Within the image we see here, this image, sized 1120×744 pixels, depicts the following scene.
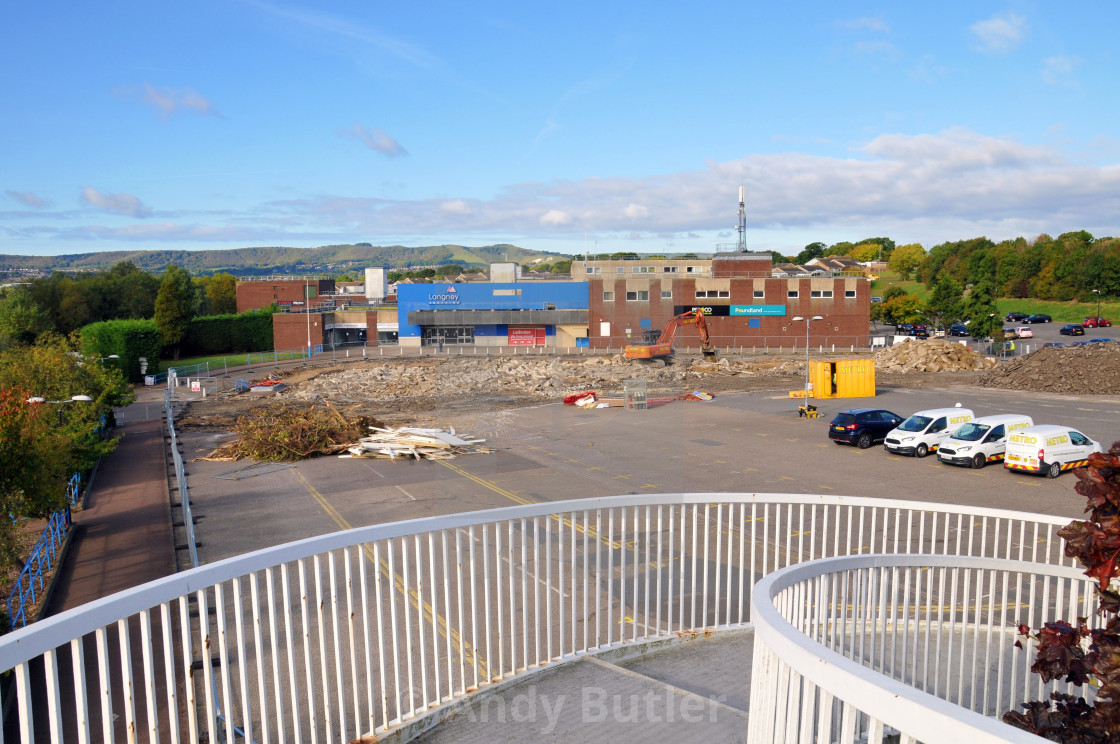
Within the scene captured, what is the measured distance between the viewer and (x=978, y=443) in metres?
23.5

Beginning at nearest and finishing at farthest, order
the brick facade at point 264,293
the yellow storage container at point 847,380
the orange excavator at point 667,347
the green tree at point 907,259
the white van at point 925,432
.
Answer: the white van at point 925,432 < the yellow storage container at point 847,380 < the orange excavator at point 667,347 < the brick facade at point 264,293 < the green tree at point 907,259

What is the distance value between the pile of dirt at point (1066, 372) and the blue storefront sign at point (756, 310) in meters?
29.0

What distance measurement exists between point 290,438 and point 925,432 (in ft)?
74.6

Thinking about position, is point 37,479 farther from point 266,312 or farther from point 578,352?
point 266,312

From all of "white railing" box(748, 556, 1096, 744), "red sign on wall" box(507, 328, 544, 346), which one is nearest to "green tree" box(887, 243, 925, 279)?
"red sign on wall" box(507, 328, 544, 346)

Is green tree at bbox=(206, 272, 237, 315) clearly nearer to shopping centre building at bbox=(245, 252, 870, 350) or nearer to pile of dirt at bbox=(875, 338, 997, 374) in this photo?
shopping centre building at bbox=(245, 252, 870, 350)

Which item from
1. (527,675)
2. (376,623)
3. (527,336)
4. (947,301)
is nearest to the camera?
(527,675)

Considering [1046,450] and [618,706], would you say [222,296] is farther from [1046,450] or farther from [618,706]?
[618,706]

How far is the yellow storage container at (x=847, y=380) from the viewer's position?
41688 mm

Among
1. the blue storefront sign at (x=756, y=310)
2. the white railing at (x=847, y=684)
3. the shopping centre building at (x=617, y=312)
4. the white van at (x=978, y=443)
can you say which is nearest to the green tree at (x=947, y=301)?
the shopping centre building at (x=617, y=312)

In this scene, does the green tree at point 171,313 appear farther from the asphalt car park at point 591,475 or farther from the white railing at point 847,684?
the white railing at point 847,684

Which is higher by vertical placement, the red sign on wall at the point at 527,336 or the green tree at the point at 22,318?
the green tree at the point at 22,318

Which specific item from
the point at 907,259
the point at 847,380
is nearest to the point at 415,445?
the point at 847,380

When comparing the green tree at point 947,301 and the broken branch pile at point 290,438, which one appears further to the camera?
the green tree at point 947,301
